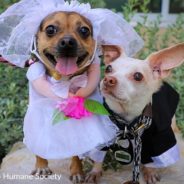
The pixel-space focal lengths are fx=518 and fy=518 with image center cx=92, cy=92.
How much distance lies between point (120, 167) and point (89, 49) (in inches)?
32.6

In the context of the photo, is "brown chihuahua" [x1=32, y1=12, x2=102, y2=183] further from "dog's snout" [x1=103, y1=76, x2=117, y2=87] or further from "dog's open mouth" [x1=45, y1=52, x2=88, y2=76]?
"dog's snout" [x1=103, y1=76, x2=117, y2=87]

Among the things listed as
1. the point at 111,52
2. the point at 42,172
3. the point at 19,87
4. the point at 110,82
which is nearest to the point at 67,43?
the point at 110,82

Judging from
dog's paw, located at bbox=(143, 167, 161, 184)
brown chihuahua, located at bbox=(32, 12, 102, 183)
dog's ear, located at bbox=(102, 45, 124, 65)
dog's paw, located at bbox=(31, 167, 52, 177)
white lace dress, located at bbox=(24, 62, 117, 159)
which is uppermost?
brown chihuahua, located at bbox=(32, 12, 102, 183)

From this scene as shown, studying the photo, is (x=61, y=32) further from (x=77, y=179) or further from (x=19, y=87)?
(x=19, y=87)

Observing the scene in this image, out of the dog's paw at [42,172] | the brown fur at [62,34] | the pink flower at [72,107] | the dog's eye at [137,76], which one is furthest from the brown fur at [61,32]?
the dog's paw at [42,172]

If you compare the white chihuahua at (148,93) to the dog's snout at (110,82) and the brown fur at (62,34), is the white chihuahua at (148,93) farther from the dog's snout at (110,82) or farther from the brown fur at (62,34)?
the brown fur at (62,34)

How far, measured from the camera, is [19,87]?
4125mm

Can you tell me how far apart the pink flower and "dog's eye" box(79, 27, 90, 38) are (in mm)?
333

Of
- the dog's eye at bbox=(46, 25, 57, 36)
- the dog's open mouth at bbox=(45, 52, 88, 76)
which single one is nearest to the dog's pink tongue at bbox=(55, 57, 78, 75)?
the dog's open mouth at bbox=(45, 52, 88, 76)

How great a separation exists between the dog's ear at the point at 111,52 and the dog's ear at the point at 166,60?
0.60ft

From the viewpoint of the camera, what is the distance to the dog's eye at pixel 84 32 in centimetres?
272

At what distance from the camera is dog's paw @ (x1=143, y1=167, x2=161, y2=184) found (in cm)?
301

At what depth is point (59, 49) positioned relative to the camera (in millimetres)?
2625

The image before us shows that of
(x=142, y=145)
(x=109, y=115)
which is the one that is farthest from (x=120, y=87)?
(x=142, y=145)
